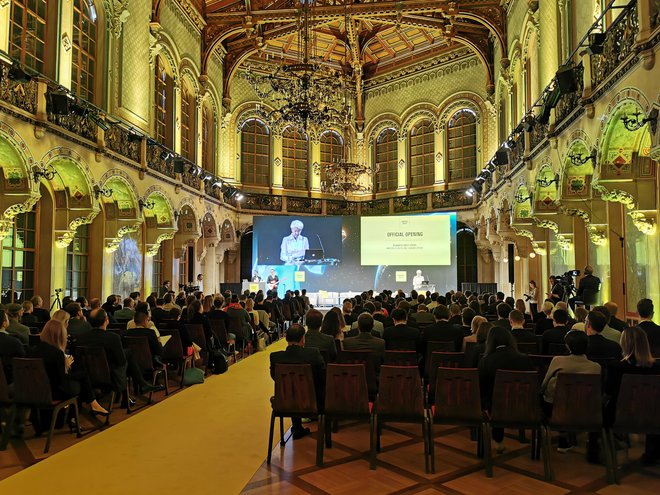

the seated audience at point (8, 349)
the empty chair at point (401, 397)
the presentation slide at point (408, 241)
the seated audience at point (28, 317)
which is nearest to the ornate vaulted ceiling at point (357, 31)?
the presentation slide at point (408, 241)

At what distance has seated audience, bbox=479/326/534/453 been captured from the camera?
4.58 meters

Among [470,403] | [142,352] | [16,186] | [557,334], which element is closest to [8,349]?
[142,352]

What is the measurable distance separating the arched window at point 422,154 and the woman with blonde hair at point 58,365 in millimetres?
20095

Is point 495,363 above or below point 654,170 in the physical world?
below

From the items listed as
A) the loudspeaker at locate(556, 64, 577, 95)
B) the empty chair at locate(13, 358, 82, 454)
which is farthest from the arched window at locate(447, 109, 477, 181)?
the empty chair at locate(13, 358, 82, 454)

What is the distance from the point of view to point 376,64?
25297 mm

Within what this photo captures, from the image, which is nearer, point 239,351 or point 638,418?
point 638,418

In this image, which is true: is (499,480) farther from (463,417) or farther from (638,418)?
(638,418)

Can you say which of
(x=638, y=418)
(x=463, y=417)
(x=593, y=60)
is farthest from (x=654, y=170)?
(x=463, y=417)

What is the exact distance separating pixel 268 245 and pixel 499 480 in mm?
17727

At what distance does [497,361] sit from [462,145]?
64.7ft

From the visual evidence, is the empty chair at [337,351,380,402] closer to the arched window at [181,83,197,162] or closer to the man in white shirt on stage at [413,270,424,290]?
the arched window at [181,83,197,162]

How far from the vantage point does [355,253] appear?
2178 cm

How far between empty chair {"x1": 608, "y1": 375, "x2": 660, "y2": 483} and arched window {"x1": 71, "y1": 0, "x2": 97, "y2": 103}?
41.1 ft
